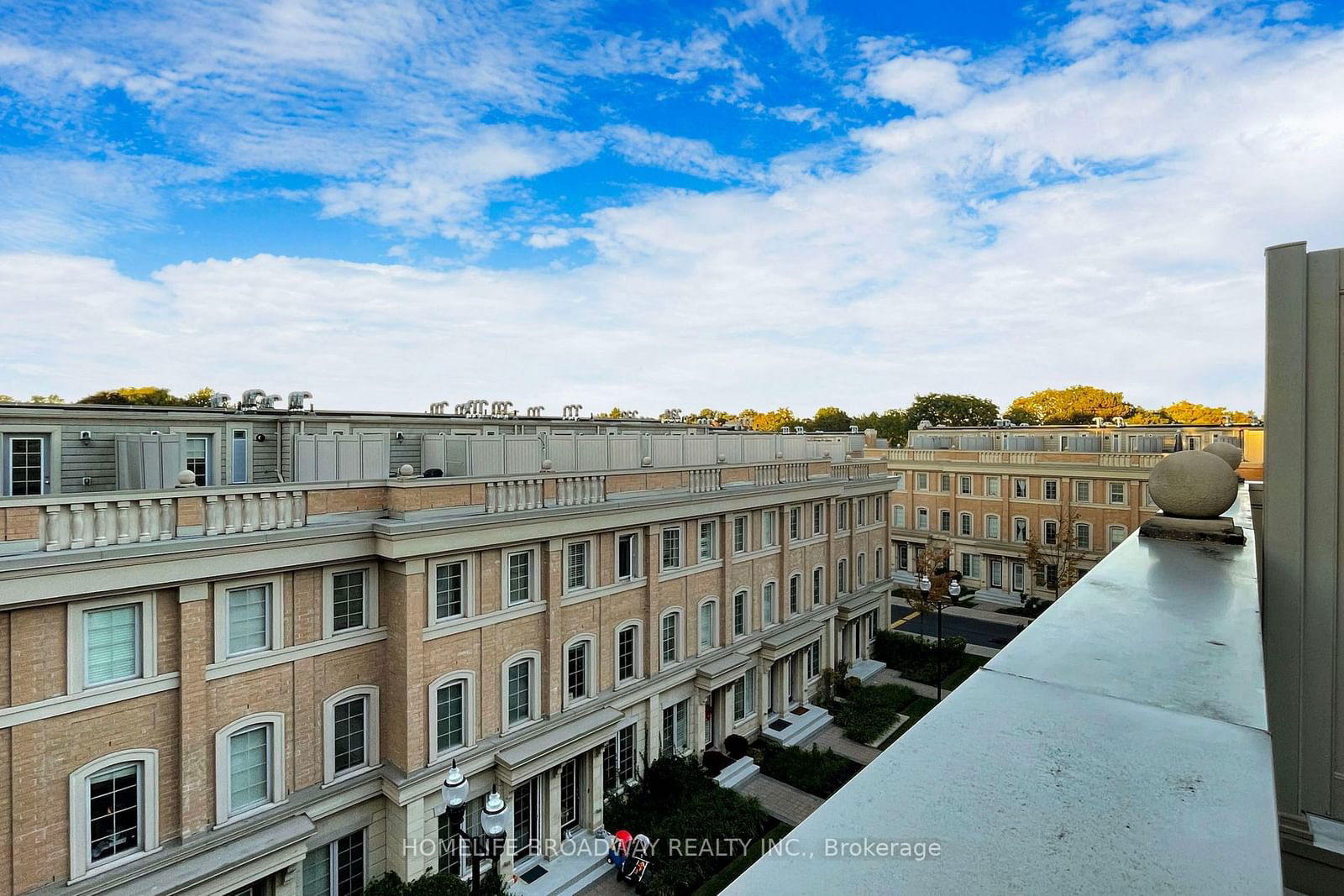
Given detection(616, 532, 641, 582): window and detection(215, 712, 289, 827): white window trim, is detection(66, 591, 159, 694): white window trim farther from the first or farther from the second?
detection(616, 532, 641, 582): window

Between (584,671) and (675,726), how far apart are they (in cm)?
530

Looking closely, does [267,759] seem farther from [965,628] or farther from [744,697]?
[965,628]

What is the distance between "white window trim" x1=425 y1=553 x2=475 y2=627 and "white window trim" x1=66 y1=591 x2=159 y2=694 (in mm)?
5247

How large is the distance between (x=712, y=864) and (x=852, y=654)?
16791mm

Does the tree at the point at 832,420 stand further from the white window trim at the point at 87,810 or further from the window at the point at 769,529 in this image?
the white window trim at the point at 87,810

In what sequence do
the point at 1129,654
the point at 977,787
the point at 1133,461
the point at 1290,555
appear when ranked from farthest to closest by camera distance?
the point at 1133,461, the point at 1290,555, the point at 1129,654, the point at 977,787

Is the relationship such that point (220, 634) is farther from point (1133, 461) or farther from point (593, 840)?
point (1133, 461)

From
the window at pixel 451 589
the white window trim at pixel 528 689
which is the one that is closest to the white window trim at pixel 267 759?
the window at pixel 451 589

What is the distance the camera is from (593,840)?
19.1 m

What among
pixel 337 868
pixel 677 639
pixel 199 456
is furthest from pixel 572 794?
pixel 199 456

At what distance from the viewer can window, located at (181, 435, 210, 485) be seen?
16469mm

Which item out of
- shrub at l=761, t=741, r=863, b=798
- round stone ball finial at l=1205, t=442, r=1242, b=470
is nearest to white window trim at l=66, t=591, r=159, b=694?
shrub at l=761, t=741, r=863, b=798

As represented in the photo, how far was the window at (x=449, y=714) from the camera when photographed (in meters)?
16.1

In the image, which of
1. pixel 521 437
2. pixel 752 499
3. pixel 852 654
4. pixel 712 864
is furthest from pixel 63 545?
pixel 852 654
